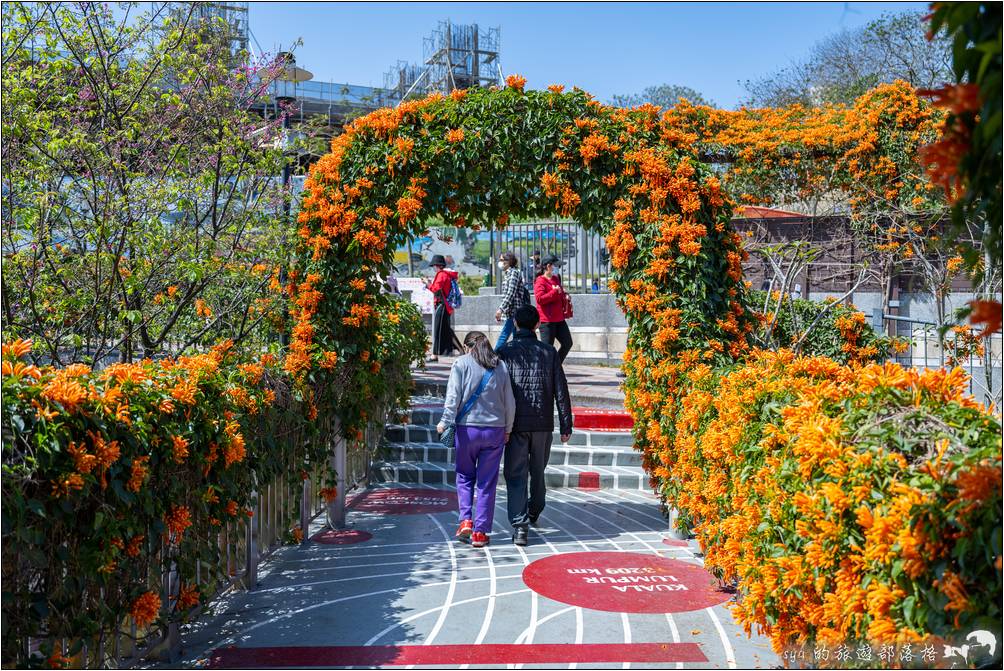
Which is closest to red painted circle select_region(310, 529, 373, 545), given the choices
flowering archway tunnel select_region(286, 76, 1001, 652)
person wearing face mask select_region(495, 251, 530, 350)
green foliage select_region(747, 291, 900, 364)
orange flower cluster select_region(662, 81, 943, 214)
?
flowering archway tunnel select_region(286, 76, 1001, 652)

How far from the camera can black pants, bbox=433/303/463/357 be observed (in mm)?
13680

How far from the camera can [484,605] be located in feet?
16.1

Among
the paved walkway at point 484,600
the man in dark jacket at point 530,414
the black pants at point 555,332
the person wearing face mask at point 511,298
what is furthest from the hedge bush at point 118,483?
the black pants at point 555,332

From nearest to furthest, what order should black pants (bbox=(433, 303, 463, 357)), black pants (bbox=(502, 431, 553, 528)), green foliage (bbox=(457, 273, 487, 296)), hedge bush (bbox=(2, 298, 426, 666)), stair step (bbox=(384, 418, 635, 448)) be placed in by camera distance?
hedge bush (bbox=(2, 298, 426, 666)) < black pants (bbox=(502, 431, 553, 528)) < stair step (bbox=(384, 418, 635, 448)) < black pants (bbox=(433, 303, 463, 357)) < green foliage (bbox=(457, 273, 487, 296))

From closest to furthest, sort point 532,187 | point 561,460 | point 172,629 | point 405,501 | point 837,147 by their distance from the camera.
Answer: point 172,629 → point 532,187 → point 405,501 → point 561,460 → point 837,147

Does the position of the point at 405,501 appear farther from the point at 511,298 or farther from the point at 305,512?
the point at 511,298

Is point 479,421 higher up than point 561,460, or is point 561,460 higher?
point 479,421

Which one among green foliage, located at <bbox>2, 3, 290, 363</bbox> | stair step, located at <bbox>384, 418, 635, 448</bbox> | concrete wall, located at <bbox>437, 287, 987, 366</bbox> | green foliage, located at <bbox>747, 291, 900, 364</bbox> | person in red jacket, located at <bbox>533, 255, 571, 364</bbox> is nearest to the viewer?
green foliage, located at <bbox>2, 3, 290, 363</bbox>

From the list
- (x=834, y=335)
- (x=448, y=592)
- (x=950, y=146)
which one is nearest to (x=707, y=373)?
(x=448, y=592)

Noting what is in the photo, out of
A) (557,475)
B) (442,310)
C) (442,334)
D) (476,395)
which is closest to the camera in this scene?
Answer: (476,395)

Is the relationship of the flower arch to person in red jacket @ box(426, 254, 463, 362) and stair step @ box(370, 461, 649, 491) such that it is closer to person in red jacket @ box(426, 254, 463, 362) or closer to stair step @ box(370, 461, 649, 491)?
stair step @ box(370, 461, 649, 491)

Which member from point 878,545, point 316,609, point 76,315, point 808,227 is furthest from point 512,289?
point 808,227

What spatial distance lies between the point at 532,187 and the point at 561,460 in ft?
10.4

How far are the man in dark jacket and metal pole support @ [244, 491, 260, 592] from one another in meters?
1.93
